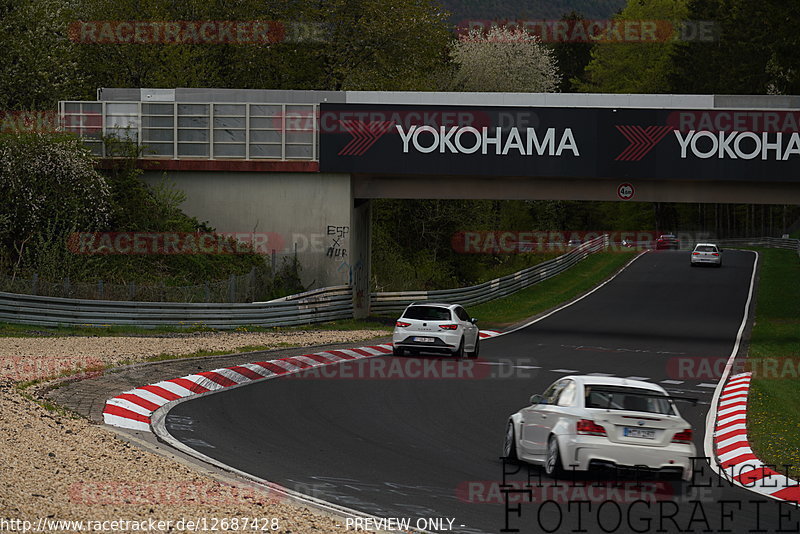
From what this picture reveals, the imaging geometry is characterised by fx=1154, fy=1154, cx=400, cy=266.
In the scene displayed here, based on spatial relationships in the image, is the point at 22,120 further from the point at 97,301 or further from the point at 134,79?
the point at 134,79

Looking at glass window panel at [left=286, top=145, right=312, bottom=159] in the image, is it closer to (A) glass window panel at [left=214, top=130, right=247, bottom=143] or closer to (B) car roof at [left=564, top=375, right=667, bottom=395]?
(A) glass window panel at [left=214, top=130, right=247, bottom=143]

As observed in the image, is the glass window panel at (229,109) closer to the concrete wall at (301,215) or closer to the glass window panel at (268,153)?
the glass window panel at (268,153)

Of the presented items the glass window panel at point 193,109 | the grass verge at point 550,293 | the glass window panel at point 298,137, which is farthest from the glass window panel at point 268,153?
the grass verge at point 550,293

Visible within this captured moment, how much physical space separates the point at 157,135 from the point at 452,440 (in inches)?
1078

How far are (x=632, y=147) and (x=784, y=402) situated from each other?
18.1m

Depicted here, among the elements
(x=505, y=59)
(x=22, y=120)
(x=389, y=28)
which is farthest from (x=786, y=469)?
(x=505, y=59)

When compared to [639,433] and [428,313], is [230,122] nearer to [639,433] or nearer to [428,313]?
[428,313]

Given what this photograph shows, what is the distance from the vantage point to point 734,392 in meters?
23.7

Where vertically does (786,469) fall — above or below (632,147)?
below

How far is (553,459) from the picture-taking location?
1327 centimetres

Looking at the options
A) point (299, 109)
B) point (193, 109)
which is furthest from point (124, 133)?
point (299, 109)

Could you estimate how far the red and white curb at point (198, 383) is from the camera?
17453mm

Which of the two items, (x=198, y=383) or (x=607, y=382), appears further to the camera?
(x=198, y=383)

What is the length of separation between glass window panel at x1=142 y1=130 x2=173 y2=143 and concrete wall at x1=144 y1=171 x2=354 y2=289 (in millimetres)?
2545
